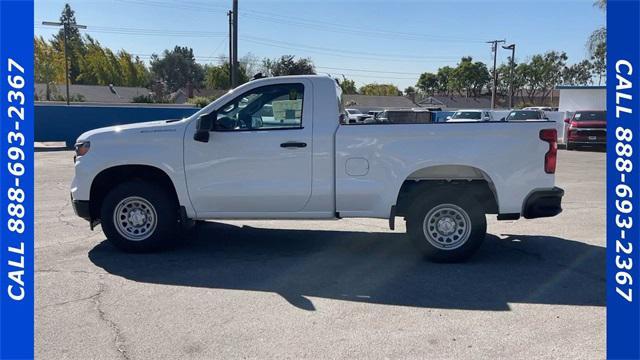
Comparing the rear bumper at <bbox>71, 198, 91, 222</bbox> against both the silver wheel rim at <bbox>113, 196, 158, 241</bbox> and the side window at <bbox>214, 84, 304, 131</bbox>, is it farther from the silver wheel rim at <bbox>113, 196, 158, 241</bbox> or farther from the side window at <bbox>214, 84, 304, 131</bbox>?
the side window at <bbox>214, 84, 304, 131</bbox>

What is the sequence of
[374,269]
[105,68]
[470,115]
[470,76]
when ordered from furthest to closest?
[470,76], [105,68], [470,115], [374,269]

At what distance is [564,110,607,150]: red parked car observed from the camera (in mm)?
23703

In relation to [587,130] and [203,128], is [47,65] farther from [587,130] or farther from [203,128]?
[203,128]

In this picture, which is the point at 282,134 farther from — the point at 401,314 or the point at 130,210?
the point at 401,314

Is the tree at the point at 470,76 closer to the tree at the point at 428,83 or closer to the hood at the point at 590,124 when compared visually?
the tree at the point at 428,83

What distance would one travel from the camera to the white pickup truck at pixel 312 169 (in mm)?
5797

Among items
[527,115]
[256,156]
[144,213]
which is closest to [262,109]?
[256,156]

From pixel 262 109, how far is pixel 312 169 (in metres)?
0.95

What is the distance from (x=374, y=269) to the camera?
5.91m

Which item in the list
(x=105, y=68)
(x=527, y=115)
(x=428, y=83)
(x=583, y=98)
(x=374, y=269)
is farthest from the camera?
(x=428, y=83)

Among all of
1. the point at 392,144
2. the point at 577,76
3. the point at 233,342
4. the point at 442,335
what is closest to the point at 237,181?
the point at 392,144

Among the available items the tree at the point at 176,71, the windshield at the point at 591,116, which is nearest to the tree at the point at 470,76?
the tree at the point at 176,71

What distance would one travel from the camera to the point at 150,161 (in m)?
6.17

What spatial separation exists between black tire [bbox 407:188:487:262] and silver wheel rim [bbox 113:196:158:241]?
3.12 meters
